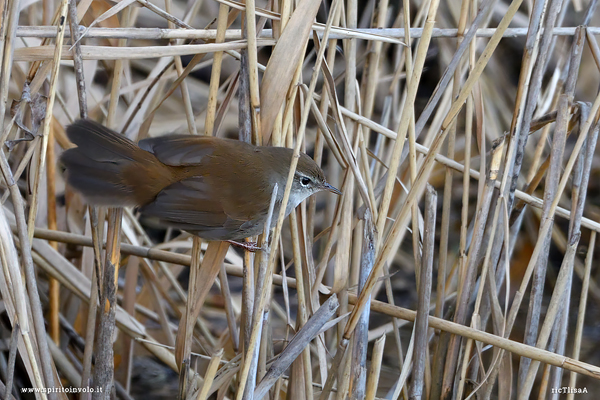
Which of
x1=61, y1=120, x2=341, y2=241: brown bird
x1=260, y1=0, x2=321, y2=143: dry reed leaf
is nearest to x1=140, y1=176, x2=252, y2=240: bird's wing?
x1=61, y1=120, x2=341, y2=241: brown bird

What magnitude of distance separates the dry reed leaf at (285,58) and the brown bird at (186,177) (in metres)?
0.17

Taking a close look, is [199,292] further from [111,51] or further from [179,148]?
[111,51]

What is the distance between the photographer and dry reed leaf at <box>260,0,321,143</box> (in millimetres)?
1380

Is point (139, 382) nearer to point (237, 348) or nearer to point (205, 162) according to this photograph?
point (237, 348)

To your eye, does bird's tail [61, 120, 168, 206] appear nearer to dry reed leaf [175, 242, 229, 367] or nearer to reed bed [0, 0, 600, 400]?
reed bed [0, 0, 600, 400]

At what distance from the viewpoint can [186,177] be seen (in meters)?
1.73

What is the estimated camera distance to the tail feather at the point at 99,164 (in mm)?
1503

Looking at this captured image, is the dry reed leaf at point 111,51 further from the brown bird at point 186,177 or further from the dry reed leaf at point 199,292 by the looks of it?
the dry reed leaf at point 199,292

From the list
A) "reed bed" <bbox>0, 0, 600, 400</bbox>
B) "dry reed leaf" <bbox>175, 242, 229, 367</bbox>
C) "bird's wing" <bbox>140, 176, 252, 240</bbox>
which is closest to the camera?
"reed bed" <bbox>0, 0, 600, 400</bbox>

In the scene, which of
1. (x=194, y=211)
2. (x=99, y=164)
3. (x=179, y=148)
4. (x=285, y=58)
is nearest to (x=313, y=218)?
(x=194, y=211)

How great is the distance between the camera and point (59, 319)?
2.12m

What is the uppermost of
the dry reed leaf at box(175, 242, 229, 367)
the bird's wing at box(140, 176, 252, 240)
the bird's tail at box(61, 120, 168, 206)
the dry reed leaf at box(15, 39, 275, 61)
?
the dry reed leaf at box(15, 39, 275, 61)

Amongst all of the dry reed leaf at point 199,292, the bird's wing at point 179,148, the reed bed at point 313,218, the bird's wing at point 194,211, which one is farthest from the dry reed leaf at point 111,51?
the dry reed leaf at point 199,292

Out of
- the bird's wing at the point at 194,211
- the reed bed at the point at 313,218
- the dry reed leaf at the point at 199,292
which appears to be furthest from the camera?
the bird's wing at the point at 194,211
